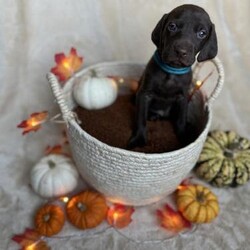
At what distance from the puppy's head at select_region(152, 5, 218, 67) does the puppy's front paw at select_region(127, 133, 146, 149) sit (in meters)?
0.24

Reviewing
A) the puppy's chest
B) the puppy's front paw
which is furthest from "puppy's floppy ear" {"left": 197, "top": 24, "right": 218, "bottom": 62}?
the puppy's front paw

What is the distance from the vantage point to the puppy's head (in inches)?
36.5

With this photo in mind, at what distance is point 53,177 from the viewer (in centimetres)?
119

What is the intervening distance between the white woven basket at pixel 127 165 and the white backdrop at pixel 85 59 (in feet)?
0.44

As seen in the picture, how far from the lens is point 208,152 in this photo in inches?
51.4

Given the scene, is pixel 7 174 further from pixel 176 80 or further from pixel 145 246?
pixel 176 80

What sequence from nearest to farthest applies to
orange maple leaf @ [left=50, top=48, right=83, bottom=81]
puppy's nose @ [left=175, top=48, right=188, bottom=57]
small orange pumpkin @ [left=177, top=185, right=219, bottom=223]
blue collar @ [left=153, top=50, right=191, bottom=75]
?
puppy's nose @ [left=175, top=48, right=188, bottom=57]
blue collar @ [left=153, top=50, right=191, bottom=75]
small orange pumpkin @ [left=177, top=185, right=219, bottom=223]
orange maple leaf @ [left=50, top=48, right=83, bottom=81]

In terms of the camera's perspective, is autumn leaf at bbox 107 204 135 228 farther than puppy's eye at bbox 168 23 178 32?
Yes

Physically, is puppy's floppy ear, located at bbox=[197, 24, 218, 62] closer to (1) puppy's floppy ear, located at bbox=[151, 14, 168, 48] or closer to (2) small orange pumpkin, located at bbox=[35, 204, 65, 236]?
(1) puppy's floppy ear, located at bbox=[151, 14, 168, 48]

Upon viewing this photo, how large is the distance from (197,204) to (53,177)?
42 centimetres

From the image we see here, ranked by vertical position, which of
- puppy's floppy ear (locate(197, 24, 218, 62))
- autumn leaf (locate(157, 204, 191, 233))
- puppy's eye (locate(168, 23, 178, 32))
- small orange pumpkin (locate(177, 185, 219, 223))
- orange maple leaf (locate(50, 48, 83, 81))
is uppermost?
puppy's eye (locate(168, 23, 178, 32))

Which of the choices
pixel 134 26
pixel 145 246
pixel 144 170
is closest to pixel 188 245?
pixel 145 246

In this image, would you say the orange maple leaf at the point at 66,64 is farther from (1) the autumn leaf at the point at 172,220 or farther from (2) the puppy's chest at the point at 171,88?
(1) the autumn leaf at the point at 172,220

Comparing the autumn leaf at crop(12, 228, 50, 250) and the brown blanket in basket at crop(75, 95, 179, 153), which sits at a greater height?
the brown blanket in basket at crop(75, 95, 179, 153)
